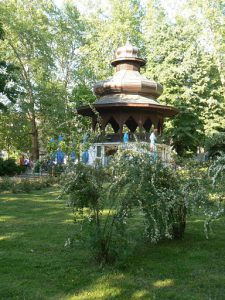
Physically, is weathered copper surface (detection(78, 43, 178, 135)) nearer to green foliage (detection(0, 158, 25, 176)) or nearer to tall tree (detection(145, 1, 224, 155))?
tall tree (detection(145, 1, 224, 155))

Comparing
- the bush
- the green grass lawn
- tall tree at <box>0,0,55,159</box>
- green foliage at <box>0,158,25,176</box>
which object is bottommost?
the green grass lawn

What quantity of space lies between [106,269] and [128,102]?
17274mm

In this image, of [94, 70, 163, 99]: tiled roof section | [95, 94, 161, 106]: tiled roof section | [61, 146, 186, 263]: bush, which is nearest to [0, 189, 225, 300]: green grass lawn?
[61, 146, 186, 263]: bush

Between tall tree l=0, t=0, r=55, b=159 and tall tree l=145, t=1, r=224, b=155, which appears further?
tall tree l=0, t=0, r=55, b=159

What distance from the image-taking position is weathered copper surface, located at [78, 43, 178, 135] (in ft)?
75.5

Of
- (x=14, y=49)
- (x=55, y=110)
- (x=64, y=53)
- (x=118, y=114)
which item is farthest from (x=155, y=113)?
(x=64, y=53)

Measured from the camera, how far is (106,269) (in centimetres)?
589

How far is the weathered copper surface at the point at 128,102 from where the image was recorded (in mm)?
23000

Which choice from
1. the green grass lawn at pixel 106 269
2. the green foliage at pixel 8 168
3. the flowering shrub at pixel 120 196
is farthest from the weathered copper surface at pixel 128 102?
the flowering shrub at pixel 120 196

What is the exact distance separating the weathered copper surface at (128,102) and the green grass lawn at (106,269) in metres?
14.8

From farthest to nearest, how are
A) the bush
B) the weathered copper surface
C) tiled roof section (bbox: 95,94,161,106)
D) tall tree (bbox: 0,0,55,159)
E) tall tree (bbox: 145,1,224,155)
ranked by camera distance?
tall tree (bbox: 0,0,55,159) → tall tree (bbox: 145,1,224,155) → the weathered copper surface → tiled roof section (bbox: 95,94,161,106) → the bush

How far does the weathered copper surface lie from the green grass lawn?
48.5 ft

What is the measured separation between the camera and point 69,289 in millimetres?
5203

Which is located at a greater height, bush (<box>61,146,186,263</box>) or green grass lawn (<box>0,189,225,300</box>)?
bush (<box>61,146,186,263</box>)
